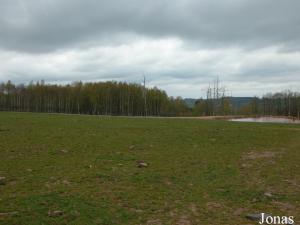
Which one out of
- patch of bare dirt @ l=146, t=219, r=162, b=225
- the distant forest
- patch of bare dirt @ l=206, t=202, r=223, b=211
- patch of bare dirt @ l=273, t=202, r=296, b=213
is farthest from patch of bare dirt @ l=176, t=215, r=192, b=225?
the distant forest

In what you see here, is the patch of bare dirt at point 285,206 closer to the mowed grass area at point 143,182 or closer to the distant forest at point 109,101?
the mowed grass area at point 143,182

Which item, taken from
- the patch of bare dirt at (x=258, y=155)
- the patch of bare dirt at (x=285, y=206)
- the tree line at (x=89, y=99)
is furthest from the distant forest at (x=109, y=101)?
the patch of bare dirt at (x=285, y=206)

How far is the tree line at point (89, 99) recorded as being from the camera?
12312cm

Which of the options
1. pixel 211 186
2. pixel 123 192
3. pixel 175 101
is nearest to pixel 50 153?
pixel 123 192

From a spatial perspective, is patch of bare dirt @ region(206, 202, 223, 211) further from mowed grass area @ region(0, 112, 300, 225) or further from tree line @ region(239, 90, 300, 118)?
tree line @ region(239, 90, 300, 118)

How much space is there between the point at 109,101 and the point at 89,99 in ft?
21.9

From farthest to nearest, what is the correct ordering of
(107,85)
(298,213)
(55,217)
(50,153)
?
1. (107,85)
2. (50,153)
3. (298,213)
4. (55,217)

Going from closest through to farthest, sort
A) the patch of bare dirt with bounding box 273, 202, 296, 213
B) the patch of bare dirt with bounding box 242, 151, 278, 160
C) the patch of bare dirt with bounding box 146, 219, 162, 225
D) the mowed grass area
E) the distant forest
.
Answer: the patch of bare dirt with bounding box 146, 219, 162, 225, the mowed grass area, the patch of bare dirt with bounding box 273, 202, 296, 213, the patch of bare dirt with bounding box 242, 151, 278, 160, the distant forest

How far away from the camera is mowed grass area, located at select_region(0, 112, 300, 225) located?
9023 millimetres

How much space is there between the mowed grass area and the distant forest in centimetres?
9775

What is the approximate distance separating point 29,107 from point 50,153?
117233 mm

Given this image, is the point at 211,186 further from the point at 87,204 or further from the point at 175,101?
the point at 175,101

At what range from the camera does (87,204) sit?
31.5 ft

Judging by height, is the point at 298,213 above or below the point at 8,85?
below
